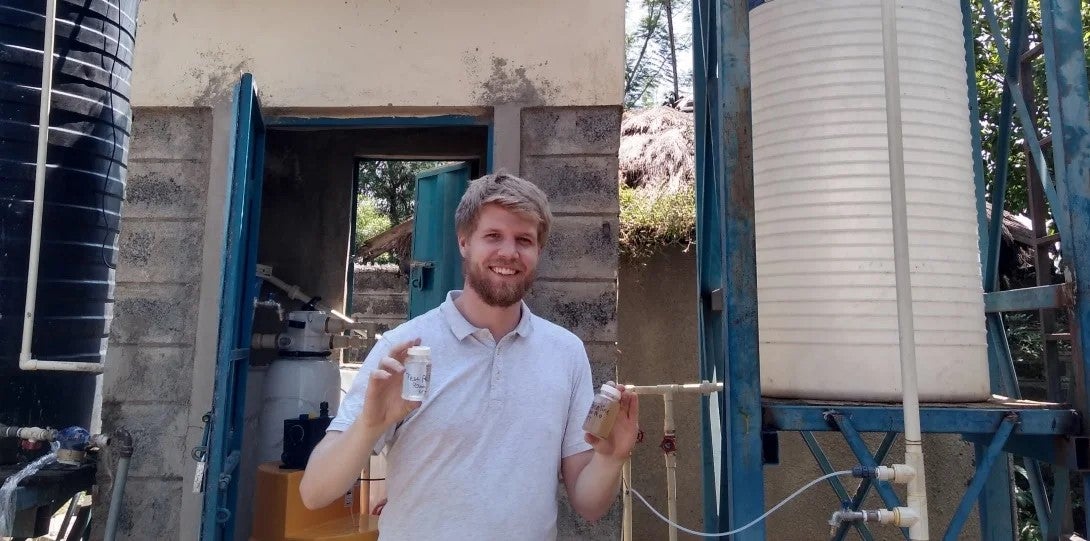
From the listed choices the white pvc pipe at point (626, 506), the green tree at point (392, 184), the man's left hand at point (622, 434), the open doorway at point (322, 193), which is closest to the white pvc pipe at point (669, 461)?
the white pvc pipe at point (626, 506)

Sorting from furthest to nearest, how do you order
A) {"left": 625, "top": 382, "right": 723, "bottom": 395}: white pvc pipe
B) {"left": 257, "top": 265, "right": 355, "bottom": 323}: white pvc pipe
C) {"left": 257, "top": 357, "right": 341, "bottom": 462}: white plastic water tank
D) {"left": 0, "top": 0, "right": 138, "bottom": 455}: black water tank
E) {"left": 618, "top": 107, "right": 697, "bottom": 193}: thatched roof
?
{"left": 618, "top": 107, "right": 697, "bottom": 193}: thatched roof < {"left": 257, "top": 265, "right": 355, "bottom": 323}: white pvc pipe < {"left": 257, "top": 357, "right": 341, "bottom": 462}: white plastic water tank < {"left": 0, "top": 0, "right": 138, "bottom": 455}: black water tank < {"left": 625, "top": 382, "right": 723, "bottom": 395}: white pvc pipe

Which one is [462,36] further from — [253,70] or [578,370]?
[578,370]

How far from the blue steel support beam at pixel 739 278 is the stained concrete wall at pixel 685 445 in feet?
7.87

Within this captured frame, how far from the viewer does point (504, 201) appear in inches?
68.5

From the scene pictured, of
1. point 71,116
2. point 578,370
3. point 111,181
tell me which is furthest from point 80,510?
point 578,370

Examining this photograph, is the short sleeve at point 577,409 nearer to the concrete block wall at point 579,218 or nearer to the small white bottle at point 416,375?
the small white bottle at point 416,375

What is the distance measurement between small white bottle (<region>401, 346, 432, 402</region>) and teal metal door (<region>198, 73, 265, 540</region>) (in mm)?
1538

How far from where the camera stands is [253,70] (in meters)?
3.19

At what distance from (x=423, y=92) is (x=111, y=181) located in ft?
6.77

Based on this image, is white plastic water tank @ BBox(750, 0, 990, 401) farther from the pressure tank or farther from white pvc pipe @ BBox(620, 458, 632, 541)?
the pressure tank

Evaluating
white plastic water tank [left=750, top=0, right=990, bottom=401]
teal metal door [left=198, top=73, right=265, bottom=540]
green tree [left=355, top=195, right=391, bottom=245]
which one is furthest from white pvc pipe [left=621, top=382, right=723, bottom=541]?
green tree [left=355, top=195, right=391, bottom=245]

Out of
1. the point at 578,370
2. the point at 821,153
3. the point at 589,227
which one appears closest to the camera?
the point at 578,370

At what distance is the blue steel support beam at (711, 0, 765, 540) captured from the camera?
189 cm

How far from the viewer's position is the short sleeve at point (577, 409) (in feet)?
5.84
